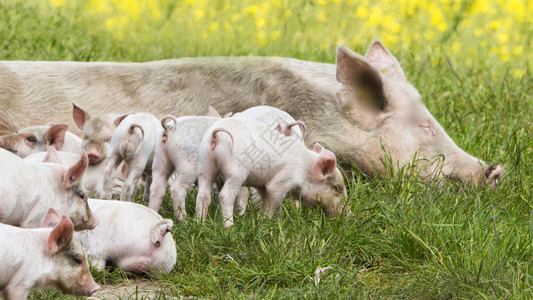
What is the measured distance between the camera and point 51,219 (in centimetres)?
323

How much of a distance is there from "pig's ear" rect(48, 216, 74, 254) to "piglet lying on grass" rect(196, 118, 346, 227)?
116 cm

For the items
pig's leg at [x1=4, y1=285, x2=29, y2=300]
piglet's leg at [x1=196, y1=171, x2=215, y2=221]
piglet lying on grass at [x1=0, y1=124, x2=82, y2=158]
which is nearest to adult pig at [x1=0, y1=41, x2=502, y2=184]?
piglet lying on grass at [x1=0, y1=124, x2=82, y2=158]

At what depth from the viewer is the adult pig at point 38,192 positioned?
3.47 meters

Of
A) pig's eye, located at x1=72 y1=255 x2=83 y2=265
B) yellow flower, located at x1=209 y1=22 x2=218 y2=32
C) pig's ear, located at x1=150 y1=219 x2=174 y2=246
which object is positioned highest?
yellow flower, located at x1=209 y1=22 x2=218 y2=32

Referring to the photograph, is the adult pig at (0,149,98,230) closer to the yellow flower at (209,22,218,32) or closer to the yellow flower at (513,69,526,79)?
the yellow flower at (209,22,218,32)

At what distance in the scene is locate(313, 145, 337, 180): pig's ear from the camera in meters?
4.32

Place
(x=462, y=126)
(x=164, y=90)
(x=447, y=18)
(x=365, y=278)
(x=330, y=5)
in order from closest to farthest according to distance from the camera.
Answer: (x=365, y=278)
(x=330, y=5)
(x=164, y=90)
(x=462, y=126)
(x=447, y=18)

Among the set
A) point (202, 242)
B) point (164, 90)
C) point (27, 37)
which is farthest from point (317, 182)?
point (27, 37)

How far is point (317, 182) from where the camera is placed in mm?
4371

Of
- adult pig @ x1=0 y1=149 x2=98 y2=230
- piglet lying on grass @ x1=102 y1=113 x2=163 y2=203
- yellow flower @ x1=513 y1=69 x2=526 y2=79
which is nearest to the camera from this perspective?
adult pig @ x1=0 y1=149 x2=98 y2=230

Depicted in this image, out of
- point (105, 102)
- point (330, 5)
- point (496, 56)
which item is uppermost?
point (330, 5)

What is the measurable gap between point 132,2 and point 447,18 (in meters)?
3.75

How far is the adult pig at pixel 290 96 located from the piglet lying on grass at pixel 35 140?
2.79 feet

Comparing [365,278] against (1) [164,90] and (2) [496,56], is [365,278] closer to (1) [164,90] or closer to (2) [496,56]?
(1) [164,90]
